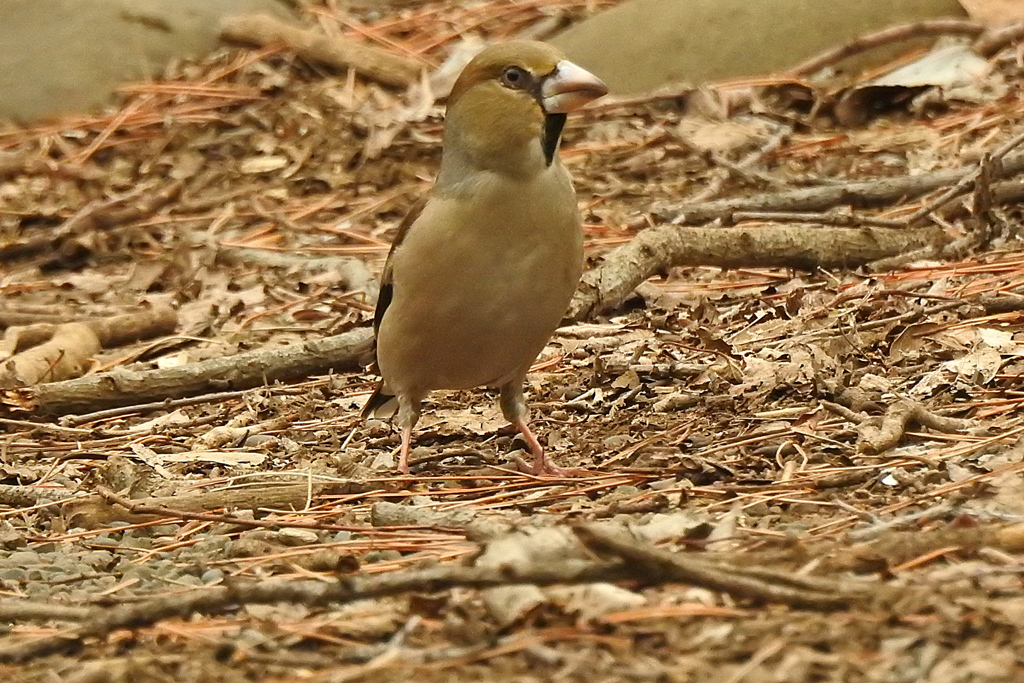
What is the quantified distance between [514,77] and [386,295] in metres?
0.88

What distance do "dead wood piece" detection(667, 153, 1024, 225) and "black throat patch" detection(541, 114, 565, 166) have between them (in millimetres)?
2097

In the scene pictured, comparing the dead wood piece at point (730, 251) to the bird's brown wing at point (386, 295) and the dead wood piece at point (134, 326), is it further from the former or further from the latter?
the dead wood piece at point (134, 326)

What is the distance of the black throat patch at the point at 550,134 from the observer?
13.2ft

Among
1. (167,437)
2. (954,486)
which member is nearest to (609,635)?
(954,486)

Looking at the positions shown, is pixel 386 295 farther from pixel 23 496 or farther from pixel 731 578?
pixel 731 578

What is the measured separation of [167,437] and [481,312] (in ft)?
4.66

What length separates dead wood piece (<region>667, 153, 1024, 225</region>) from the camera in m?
6.18

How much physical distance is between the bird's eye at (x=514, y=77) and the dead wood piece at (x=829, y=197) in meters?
2.15

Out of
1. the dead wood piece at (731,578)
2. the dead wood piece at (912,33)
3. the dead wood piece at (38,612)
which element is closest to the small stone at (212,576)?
the dead wood piece at (38,612)

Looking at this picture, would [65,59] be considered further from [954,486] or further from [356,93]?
[954,486]

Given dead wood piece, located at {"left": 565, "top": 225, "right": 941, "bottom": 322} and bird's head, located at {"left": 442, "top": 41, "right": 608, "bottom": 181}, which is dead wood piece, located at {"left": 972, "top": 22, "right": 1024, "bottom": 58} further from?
bird's head, located at {"left": 442, "top": 41, "right": 608, "bottom": 181}

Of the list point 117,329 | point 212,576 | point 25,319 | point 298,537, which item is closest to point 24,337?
point 117,329

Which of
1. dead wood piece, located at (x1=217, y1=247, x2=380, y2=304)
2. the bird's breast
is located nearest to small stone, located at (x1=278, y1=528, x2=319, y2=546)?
the bird's breast

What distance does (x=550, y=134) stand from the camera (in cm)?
404
